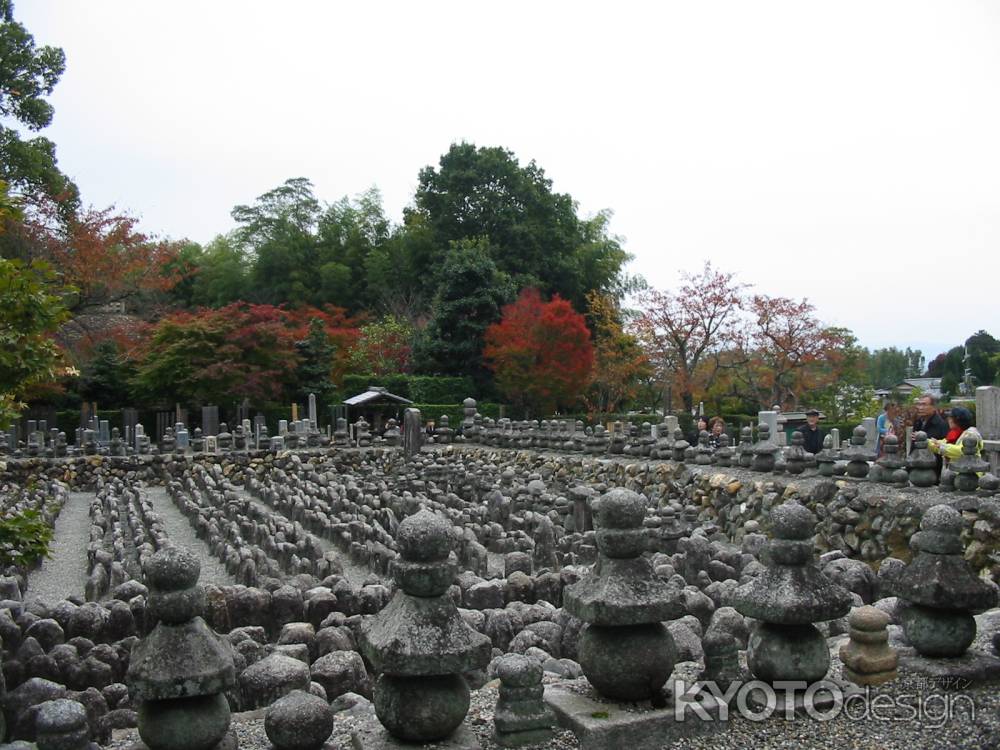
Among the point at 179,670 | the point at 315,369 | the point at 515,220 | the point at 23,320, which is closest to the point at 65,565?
the point at 23,320

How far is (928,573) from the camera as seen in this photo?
3.73 m

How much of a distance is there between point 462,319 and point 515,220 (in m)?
8.14

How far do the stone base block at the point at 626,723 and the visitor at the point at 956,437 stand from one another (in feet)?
22.5

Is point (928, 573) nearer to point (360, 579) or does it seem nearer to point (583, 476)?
point (360, 579)

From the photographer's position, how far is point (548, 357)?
94.4ft

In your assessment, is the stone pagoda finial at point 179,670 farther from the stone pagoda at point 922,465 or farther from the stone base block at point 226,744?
the stone pagoda at point 922,465

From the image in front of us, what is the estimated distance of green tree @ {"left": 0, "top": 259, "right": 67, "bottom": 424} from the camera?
429cm

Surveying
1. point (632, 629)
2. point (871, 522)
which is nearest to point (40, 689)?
point (632, 629)

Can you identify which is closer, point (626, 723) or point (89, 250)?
point (626, 723)

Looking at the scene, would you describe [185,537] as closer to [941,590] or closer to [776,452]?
[776,452]

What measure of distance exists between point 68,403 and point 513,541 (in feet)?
80.0

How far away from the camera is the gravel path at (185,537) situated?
10198 mm

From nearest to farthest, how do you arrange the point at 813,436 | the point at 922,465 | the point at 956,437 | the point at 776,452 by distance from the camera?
the point at 956,437 → the point at 922,465 → the point at 813,436 → the point at 776,452

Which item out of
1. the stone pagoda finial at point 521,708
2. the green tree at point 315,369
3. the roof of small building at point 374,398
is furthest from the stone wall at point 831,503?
the green tree at point 315,369
